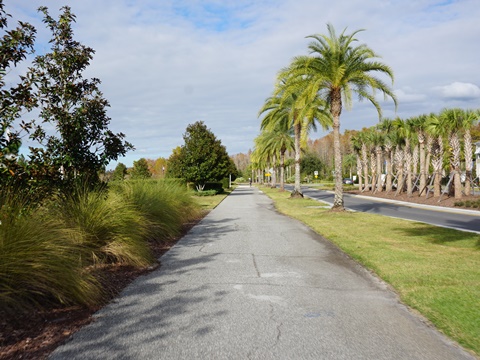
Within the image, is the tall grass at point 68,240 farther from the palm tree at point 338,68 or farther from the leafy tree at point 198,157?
the leafy tree at point 198,157

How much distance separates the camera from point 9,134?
6.50 metres

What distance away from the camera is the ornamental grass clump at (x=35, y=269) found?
15.9ft

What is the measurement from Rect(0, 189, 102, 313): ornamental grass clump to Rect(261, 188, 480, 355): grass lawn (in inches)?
169

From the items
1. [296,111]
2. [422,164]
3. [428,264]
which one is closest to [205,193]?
[296,111]

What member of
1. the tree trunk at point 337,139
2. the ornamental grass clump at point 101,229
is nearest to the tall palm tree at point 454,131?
the tree trunk at point 337,139

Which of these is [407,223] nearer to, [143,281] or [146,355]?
[143,281]

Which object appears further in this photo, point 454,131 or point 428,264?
point 454,131

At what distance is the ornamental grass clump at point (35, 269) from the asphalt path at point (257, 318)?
53 cm

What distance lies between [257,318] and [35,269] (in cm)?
273

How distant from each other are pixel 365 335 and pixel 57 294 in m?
3.59

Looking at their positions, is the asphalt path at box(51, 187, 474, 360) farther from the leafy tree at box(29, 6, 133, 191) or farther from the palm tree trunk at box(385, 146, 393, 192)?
the palm tree trunk at box(385, 146, 393, 192)

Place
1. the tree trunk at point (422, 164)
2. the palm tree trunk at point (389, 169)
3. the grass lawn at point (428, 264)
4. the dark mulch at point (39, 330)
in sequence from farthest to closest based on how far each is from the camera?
→ 1. the palm tree trunk at point (389, 169)
2. the tree trunk at point (422, 164)
3. the grass lawn at point (428, 264)
4. the dark mulch at point (39, 330)

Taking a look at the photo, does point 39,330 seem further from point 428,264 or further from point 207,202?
point 207,202

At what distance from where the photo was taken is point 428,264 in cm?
779
